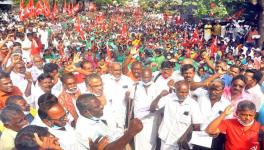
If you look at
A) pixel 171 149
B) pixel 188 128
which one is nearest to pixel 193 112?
pixel 188 128

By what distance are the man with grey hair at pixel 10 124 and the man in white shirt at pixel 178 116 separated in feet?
5.37

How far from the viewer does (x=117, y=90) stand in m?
5.40

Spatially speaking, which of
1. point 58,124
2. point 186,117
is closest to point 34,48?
point 186,117

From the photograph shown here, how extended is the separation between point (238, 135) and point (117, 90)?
1754 millimetres

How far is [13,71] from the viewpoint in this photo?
19.1 ft

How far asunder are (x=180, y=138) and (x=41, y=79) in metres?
1.77

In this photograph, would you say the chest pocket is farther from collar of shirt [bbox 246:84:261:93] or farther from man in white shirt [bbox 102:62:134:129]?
collar of shirt [bbox 246:84:261:93]

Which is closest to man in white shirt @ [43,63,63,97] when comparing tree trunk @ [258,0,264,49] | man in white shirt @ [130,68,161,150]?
man in white shirt @ [130,68,161,150]

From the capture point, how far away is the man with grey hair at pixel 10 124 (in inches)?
143

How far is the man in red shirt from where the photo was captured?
13.4 ft

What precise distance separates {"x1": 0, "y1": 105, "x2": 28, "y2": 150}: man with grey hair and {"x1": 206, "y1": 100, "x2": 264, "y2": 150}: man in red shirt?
181cm

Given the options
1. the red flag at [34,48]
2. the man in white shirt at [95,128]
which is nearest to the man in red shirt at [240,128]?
the man in white shirt at [95,128]

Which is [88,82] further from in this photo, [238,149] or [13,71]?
[238,149]

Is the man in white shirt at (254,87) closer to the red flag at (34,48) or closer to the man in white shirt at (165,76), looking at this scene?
the man in white shirt at (165,76)
